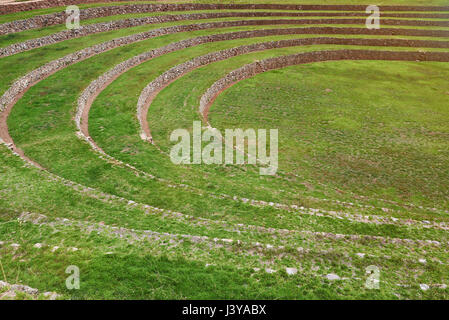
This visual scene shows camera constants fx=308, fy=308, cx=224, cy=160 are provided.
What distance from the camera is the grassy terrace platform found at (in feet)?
20.5

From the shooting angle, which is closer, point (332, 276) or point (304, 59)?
point (332, 276)

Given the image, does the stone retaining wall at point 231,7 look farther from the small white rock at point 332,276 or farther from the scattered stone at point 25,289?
the small white rock at point 332,276

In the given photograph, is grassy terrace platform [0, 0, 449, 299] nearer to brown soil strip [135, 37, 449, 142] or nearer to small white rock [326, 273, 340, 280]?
small white rock [326, 273, 340, 280]

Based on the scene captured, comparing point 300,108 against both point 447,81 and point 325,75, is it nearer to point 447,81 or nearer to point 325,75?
point 325,75

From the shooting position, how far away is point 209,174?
41.0 ft

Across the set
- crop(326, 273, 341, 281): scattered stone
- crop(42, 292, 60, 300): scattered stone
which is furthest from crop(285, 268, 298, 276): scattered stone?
crop(42, 292, 60, 300): scattered stone

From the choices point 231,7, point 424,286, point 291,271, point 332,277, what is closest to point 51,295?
point 291,271

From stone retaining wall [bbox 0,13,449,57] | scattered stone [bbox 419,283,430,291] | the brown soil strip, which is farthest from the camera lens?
stone retaining wall [bbox 0,13,449,57]

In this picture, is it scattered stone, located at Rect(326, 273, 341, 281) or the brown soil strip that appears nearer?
scattered stone, located at Rect(326, 273, 341, 281)

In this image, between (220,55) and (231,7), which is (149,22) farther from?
(231,7)

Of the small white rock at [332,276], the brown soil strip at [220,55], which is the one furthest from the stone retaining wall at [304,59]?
the small white rock at [332,276]

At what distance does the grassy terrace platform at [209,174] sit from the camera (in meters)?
6.25
